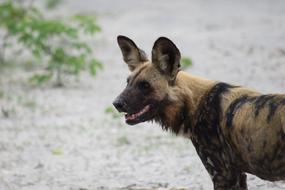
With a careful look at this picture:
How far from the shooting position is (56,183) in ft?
19.2

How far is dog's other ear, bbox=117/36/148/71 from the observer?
14.3ft

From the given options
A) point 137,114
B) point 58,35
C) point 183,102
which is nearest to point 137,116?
point 137,114

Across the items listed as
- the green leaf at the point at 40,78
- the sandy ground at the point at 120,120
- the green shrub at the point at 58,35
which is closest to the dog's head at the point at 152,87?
the sandy ground at the point at 120,120

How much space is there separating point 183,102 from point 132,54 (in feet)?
1.82

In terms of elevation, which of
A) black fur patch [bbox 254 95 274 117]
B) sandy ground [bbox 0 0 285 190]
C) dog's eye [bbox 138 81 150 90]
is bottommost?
sandy ground [bbox 0 0 285 190]

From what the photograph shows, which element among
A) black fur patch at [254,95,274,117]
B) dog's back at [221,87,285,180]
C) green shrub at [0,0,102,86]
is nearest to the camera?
dog's back at [221,87,285,180]

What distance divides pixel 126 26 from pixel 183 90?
11.5m

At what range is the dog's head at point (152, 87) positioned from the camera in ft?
13.4

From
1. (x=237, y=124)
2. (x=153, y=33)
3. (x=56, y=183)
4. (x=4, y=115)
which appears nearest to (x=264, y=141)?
(x=237, y=124)

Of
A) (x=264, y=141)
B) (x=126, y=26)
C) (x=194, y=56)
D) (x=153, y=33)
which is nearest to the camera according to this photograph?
(x=264, y=141)

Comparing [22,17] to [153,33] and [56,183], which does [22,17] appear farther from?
[56,183]

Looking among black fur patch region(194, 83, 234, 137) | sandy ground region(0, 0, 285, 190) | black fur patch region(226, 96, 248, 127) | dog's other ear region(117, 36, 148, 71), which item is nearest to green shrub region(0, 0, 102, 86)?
sandy ground region(0, 0, 285, 190)

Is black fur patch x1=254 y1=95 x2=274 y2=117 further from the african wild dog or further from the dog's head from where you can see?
the dog's head

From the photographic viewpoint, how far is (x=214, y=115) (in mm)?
3922
